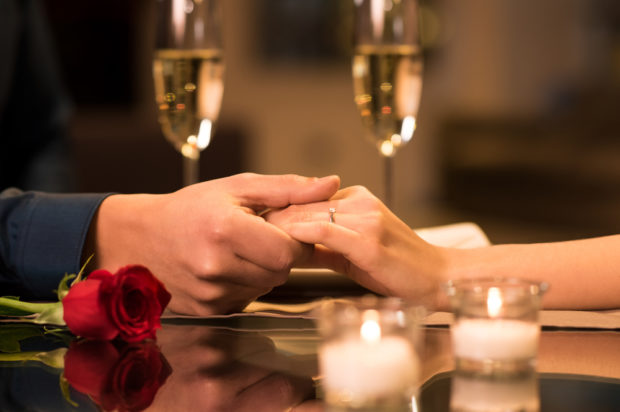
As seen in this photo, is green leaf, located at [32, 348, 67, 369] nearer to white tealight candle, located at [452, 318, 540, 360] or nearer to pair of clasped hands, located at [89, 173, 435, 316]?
pair of clasped hands, located at [89, 173, 435, 316]

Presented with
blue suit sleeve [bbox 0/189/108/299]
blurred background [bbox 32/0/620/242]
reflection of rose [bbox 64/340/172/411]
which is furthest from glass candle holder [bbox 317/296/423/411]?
blurred background [bbox 32/0/620/242]

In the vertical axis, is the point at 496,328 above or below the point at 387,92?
below

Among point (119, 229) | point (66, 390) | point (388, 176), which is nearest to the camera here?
point (66, 390)

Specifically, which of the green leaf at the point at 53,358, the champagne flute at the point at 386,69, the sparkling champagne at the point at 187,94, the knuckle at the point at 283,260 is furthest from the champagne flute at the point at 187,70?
the green leaf at the point at 53,358

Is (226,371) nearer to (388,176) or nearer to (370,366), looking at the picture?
(370,366)

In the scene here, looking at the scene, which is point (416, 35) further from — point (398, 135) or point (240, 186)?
point (240, 186)

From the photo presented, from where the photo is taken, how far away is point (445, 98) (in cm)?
711

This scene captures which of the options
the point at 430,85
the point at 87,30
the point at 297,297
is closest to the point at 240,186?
the point at 297,297

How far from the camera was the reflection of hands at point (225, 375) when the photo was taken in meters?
0.58

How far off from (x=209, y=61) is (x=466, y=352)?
67 centimetres

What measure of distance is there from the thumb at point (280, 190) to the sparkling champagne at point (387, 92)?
248 mm

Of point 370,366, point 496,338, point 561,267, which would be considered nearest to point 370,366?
point 370,366

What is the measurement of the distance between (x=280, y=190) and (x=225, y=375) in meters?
0.28

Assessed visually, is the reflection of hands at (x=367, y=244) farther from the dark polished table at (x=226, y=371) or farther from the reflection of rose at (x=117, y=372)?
the reflection of rose at (x=117, y=372)
